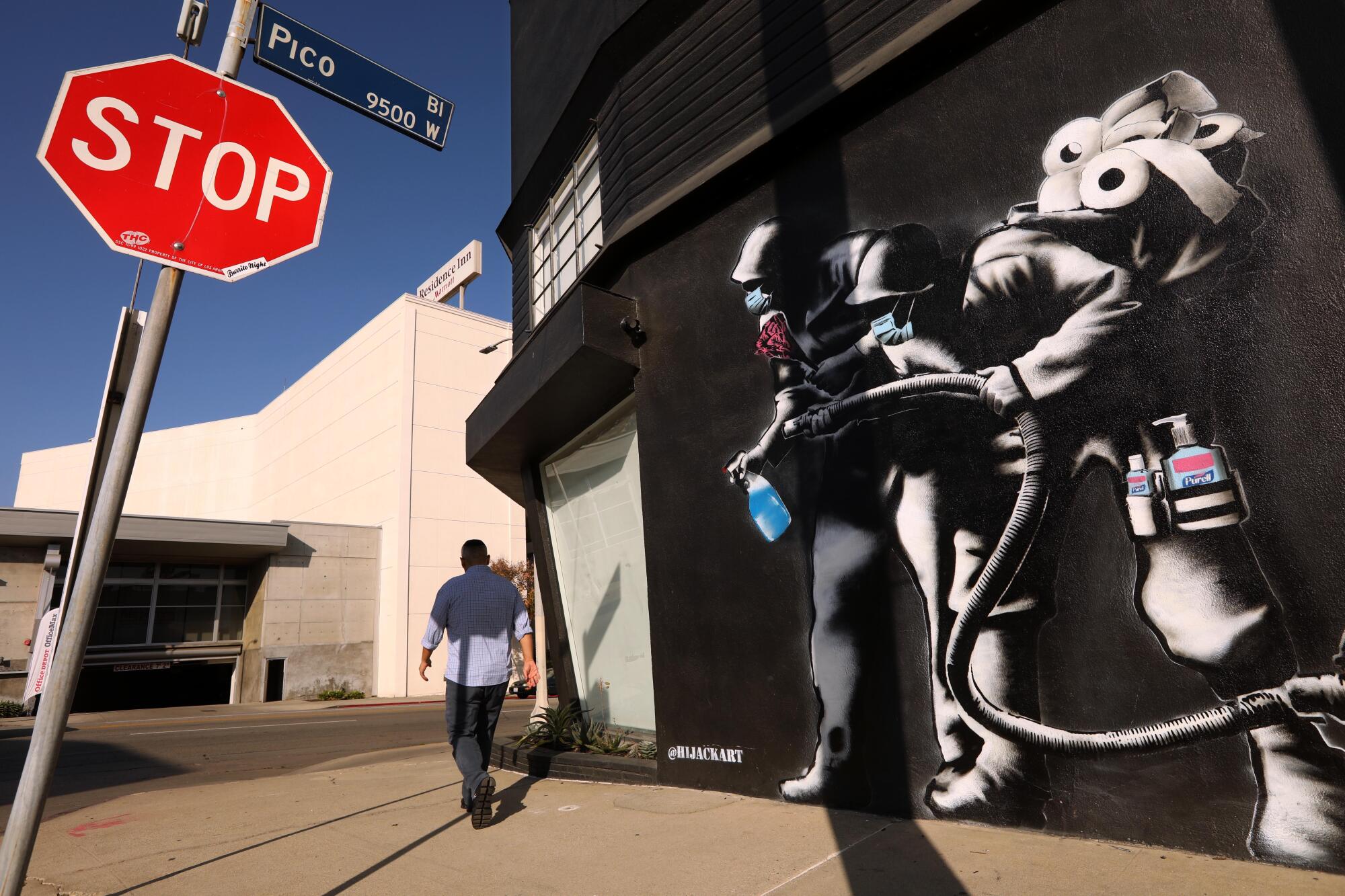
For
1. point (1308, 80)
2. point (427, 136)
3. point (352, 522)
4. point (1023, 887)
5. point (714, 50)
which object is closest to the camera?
point (1023, 887)

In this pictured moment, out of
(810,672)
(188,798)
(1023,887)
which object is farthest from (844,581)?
(188,798)

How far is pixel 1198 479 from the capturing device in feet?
10.6

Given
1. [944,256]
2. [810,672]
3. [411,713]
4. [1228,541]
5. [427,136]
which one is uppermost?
[427,136]

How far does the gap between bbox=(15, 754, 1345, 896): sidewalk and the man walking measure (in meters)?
0.47

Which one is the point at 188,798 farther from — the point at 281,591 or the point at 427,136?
the point at 281,591

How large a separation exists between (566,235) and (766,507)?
4914 mm

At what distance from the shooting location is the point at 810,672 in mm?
4598

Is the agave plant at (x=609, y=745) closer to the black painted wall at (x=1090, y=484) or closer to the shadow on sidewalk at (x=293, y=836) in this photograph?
the black painted wall at (x=1090, y=484)

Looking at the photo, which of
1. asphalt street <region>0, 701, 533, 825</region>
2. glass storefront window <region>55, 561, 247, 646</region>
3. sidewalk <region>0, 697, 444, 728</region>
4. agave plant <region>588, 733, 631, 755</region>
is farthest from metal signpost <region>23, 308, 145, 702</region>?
glass storefront window <region>55, 561, 247, 646</region>

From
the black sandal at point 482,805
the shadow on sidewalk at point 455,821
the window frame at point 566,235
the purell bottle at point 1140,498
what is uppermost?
the window frame at point 566,235

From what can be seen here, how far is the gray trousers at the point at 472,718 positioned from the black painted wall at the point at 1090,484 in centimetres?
126

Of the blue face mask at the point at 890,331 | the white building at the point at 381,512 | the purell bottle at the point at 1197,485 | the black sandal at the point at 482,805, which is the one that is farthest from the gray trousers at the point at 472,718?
the white building at the point at 381,512

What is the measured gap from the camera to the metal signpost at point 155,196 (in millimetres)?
2582

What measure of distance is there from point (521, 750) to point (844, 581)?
4034mm
